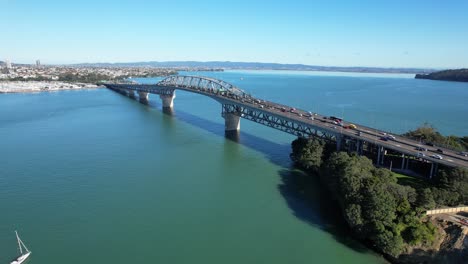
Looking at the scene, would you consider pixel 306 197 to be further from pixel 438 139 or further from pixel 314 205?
pixel 438 139

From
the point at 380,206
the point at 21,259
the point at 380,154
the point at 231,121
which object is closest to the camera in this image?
the point at 21,259

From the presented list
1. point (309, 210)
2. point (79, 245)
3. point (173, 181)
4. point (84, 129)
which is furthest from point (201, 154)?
point (84, 129)

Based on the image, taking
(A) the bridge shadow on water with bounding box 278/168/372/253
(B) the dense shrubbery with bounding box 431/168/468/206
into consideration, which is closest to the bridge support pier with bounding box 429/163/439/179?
(B) the dense shrubbery with bounding box 431/168/468/206

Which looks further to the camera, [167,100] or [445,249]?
[167,100]

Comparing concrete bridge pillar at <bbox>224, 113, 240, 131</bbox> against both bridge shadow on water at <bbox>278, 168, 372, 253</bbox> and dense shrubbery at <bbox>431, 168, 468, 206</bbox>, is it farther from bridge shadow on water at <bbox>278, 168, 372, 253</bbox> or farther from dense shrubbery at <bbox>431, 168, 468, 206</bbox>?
dense shrubbery at <bbox>431, 168, 468, 206</bbox>

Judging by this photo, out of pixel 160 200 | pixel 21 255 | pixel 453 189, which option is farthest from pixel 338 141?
pixel 21 255

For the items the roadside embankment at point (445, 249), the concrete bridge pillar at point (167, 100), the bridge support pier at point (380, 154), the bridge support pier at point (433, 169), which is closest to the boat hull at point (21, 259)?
the roadside embankment at point (445, 249)

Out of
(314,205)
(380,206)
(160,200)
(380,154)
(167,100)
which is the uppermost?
(167,100)
